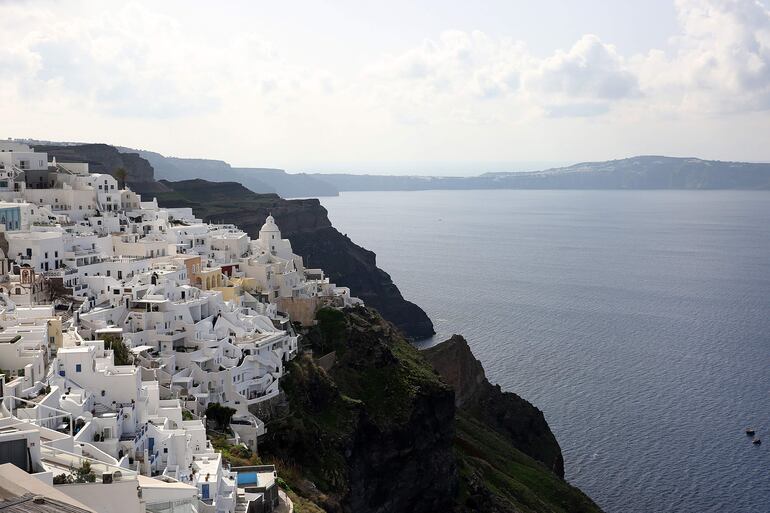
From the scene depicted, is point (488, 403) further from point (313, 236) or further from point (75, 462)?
point (313, 236)

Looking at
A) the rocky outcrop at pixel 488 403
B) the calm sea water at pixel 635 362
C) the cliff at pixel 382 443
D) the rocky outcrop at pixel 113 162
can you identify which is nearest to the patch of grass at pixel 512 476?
the cliff at pixel 382 443

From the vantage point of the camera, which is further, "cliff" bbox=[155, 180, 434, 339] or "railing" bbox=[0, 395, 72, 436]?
"cliff" bbox=[155, 180, 434, 339]

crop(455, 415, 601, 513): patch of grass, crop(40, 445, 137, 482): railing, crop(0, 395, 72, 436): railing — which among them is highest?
crop(0, 395, 72, 436): railing

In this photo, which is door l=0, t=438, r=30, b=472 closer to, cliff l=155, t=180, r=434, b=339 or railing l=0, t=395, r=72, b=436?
railing l=0, t=395, r=72, b=436

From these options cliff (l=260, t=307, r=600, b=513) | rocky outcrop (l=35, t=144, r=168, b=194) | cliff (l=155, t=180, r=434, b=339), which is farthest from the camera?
cliff (l=155, t=180, r=434, b=339)

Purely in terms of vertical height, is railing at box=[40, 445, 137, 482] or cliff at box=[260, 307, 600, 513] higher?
railing at box=[40, 445, 137, 482]

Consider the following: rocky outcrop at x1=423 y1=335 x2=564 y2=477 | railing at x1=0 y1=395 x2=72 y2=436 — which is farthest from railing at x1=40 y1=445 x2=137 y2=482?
rocky outcrop at x1=423 y1=335 x2=564 y2=477

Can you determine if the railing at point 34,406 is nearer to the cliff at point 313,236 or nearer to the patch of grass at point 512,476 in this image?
the patch of grass at point 512,476
